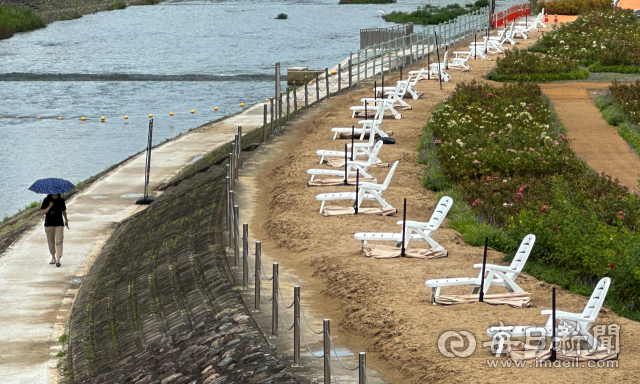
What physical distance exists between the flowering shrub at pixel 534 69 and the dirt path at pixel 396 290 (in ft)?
50.8

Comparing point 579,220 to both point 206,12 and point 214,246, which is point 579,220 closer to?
point 214,246

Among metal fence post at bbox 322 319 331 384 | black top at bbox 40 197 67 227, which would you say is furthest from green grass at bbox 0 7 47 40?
metal fence post at bbox 322 319 331 384

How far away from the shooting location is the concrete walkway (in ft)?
55.6

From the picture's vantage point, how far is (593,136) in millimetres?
27641

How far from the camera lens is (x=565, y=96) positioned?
3472cm

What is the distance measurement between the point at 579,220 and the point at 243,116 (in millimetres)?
30009

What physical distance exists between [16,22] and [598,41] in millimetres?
65907

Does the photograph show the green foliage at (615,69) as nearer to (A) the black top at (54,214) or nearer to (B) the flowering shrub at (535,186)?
(B) the flowering shrub at (535,186)

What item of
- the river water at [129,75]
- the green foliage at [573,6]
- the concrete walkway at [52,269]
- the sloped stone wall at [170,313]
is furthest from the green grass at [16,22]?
the sloped stone wall at [170,313]

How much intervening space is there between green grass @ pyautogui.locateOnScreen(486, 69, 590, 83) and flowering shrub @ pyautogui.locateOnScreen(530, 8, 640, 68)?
9.15 feet

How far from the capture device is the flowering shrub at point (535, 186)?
1553 cm

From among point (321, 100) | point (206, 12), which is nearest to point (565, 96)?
point (321, 100)

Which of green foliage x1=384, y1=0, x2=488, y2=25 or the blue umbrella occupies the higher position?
the blue umbrella

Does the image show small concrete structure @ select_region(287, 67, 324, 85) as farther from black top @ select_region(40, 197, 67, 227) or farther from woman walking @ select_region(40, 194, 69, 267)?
black top @ select_region(40, 197, 67, 227)
